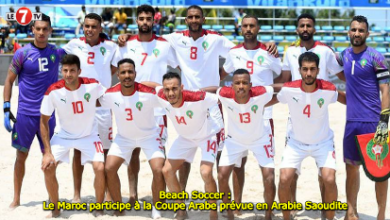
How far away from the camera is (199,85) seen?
793 cm

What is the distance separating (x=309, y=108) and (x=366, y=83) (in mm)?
708

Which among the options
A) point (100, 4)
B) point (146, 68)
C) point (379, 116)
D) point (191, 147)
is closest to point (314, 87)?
point (379, 116)

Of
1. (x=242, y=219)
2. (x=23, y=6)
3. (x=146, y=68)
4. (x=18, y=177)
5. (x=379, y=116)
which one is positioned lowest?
(x=242, y=219)

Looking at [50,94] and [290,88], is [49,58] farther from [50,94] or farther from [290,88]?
[290,88]

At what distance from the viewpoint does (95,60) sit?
7.98m

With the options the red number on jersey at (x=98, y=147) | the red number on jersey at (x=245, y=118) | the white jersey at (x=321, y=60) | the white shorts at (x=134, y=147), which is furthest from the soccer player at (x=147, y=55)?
the white jersey at (x=321, y=60)

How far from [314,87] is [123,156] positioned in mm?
2423

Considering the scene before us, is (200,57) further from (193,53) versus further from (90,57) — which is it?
(90,57)

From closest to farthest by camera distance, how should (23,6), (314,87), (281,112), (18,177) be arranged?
(314,87)
(18,177)
(281,112)
(23,6)

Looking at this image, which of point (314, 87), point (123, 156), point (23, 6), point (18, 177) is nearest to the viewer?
point (314, 87)

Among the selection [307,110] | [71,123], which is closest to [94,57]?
[71,123]

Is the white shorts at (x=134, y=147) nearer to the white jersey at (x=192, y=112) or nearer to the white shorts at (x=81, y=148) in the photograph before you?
the white shorts at (x=81, y=148)

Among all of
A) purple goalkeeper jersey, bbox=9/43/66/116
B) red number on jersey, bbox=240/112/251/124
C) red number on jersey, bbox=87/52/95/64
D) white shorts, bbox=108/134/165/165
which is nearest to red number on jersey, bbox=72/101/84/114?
white shorts, bbox=108/134/165/165

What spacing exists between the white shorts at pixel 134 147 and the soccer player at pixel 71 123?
0.69ft
